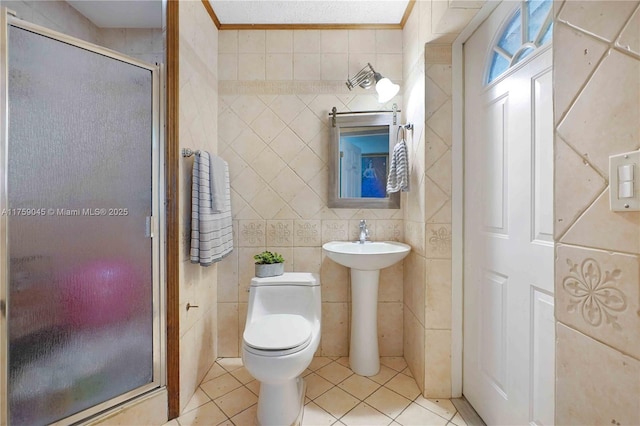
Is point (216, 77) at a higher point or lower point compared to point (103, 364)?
higher

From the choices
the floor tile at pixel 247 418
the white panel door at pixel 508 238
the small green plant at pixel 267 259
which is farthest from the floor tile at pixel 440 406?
the small green plant at pixel 267 259

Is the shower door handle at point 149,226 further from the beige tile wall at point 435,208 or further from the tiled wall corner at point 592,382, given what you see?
the tiled wall corner at point 592,382

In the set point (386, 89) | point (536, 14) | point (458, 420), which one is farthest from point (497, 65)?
point (458, 420)

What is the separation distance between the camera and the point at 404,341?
6.16 ft

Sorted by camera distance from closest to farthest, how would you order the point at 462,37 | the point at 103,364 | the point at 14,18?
the point at 14,18 < the point at 103,364 < the point at 462,37

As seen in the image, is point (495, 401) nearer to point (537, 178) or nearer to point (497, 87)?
point (537, 178)

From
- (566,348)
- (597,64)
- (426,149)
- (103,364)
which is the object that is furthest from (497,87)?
(103,364)

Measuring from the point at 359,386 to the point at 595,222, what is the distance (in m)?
1.52

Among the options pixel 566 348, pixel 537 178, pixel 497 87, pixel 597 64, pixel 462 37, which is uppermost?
pixel 462 37

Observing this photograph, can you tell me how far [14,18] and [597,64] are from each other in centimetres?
172

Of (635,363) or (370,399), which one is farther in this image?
(370,399)

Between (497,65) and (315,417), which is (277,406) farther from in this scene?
(497,65)

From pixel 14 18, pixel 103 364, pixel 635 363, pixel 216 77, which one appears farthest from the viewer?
pixel 216 77

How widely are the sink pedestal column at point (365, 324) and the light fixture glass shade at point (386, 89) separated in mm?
1120
